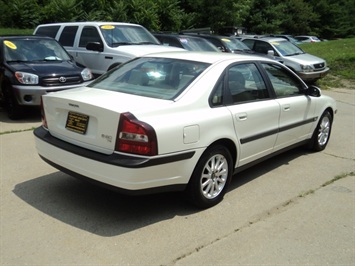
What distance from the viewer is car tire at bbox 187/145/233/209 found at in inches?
154

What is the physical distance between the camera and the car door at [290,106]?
5086 mm

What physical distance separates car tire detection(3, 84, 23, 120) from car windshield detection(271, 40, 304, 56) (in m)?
9.16

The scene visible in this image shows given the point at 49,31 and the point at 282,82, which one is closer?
the point at 282,82

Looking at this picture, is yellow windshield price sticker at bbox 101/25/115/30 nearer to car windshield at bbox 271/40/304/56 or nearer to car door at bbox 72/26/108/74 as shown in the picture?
car door at bbox 72/26/108/74

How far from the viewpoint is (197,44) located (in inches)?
492

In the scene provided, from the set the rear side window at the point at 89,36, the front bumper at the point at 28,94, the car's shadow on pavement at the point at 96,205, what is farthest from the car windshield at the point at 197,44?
the car's shadow on pavement at the point at 96,205

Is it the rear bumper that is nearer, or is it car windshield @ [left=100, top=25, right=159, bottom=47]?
the rear bumper

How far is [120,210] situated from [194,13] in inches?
1085

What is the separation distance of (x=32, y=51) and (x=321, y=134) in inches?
230

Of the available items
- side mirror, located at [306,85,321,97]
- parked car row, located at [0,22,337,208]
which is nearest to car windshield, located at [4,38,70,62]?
parked car row, located at [0,22,337,208]

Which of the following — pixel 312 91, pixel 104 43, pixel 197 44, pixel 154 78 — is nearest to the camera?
pixel 154 78

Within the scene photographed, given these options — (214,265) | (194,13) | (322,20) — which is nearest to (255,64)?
(214,265)

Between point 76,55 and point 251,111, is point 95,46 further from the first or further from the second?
point 251,111

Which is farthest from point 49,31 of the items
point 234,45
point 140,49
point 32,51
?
point 234,45
